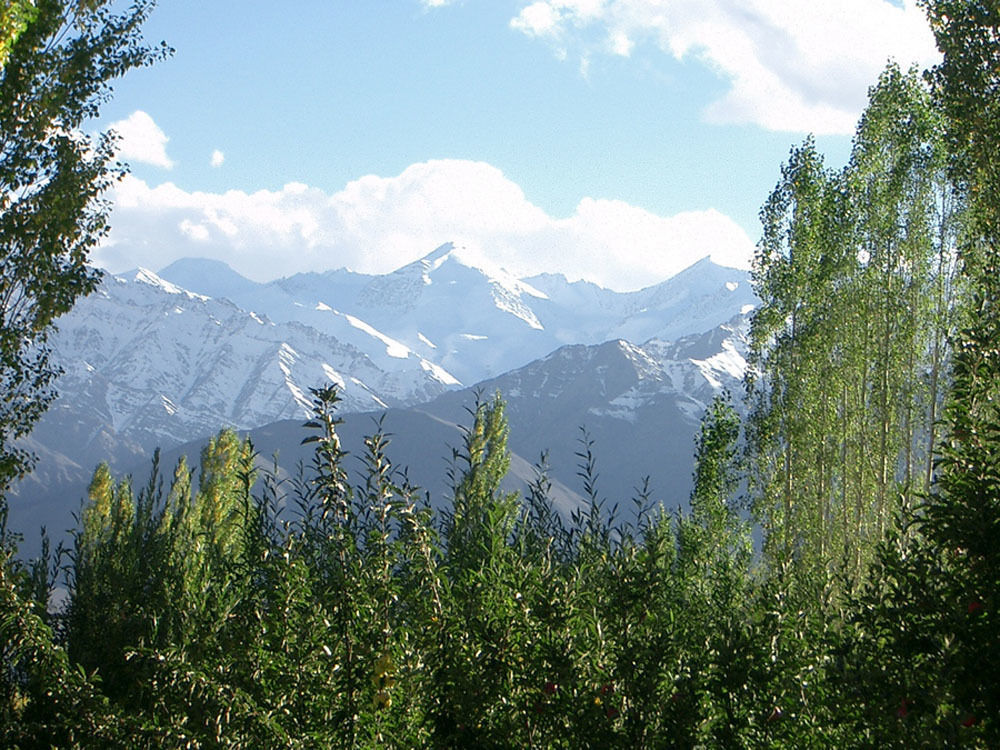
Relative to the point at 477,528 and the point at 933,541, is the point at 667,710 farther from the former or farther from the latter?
the point at 477,528

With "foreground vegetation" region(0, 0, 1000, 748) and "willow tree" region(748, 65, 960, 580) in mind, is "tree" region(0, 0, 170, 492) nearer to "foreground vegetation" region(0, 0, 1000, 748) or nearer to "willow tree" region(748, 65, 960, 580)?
"foreground vegetation" region(0, 0, 1000, 748)

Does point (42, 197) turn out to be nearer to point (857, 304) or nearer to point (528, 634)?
point (528, 634)

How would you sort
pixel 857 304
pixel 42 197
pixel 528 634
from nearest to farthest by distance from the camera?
1. pixel 528 634
2. pixel 42 197
3. pixel 857 304

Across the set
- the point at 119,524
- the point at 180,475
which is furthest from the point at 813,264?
the point at 180,475

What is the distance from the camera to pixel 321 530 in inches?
311

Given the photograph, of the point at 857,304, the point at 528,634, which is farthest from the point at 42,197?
the point at 857,304

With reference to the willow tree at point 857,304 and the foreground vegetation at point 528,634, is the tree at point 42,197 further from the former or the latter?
the willow tree at point 857,304

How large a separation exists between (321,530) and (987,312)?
16.8 feet

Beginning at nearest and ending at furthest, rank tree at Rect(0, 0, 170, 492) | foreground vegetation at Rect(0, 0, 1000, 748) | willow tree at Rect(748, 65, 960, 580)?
1. foreground vegetation at Rect(0, 0, 1000, 748)
2. tree at Rect(0, 0, 170, 492)
3. willow tree at Rect(748, 65, 960, 580)

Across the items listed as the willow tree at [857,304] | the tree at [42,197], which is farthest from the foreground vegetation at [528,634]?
the willow tree at [857,304]

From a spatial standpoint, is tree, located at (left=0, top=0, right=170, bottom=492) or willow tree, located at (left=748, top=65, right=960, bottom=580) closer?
tree, located at (left=0, top=0, right=170, bottom=492)

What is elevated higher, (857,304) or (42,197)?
(857,304)

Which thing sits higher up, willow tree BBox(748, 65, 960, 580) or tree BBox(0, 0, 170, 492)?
willow tree BBox(748, 65, 960, 580)

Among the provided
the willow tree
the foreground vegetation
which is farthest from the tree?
the willow tree
